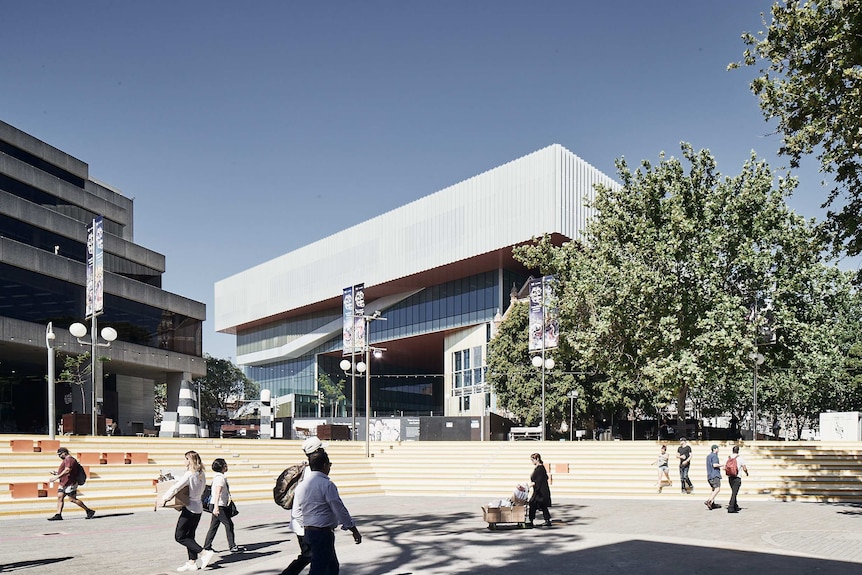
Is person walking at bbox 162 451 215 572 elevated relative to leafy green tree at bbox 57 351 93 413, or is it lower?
lower

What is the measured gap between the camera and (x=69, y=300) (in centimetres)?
4375

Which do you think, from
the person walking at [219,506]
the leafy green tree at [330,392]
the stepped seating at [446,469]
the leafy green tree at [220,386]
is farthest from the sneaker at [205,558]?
the leafy green tree at [220,386]

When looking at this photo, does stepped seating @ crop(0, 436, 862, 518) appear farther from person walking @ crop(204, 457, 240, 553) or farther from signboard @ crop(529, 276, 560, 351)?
person walking @ crop(204, 457, 240, 553)

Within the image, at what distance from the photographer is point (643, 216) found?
3478 cm

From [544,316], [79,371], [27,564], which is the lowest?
[27,564]

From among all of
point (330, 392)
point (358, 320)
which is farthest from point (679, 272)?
point (330, 392)

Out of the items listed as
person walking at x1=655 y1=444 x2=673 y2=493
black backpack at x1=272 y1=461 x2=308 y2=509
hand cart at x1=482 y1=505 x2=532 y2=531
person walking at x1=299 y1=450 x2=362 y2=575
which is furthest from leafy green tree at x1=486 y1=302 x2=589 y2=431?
person walking at x1=299 y1=450 x2=362 y2=575

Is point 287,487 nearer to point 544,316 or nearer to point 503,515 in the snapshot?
point 503,515

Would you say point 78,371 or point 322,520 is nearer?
point 322,520

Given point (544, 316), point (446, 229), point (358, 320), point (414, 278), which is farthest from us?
point (414, 278)

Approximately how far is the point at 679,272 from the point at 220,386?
72471 millimetres

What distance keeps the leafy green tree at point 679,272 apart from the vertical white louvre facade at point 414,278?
13.8 meters

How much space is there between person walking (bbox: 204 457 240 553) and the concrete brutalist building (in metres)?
30.8

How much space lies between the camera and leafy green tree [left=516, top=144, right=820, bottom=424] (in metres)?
31.7
